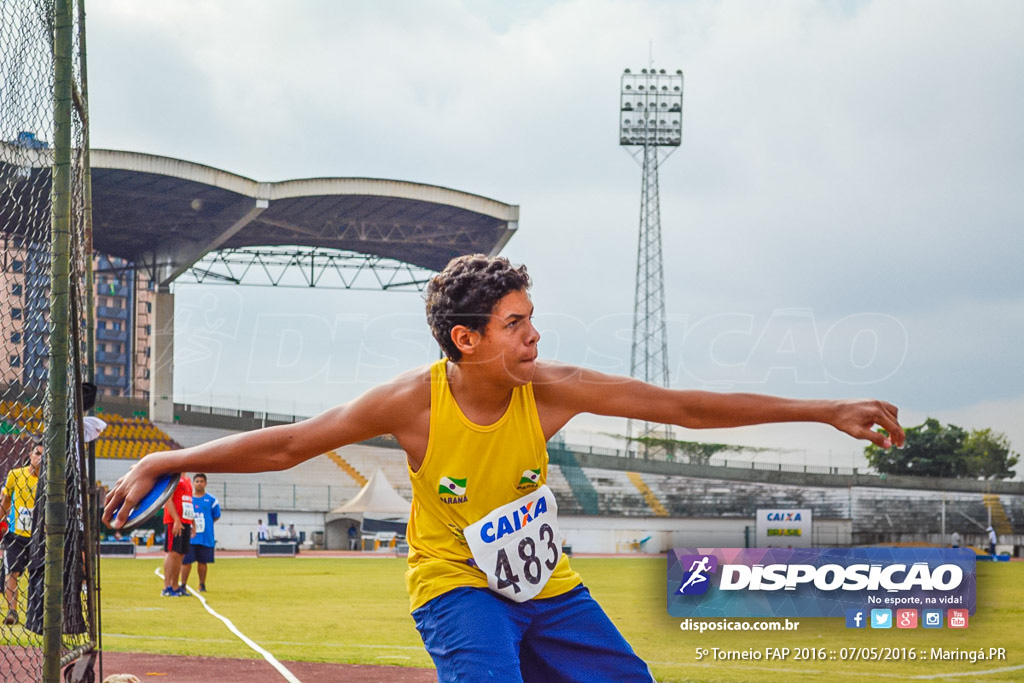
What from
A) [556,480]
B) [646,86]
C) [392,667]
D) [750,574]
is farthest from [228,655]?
[646,86]

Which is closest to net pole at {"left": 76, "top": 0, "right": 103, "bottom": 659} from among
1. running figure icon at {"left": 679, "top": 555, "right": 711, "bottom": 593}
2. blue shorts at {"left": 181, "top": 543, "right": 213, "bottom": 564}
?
running figure icon at {"left": 679, "top": 555, "right": 711, "bottom": 593}

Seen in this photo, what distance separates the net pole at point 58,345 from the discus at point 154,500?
171 centimetres

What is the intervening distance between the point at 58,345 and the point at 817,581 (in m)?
7.71

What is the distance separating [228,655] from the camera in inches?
366

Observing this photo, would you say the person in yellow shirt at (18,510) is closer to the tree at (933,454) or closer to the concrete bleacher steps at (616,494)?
the concrete bleacher steps at (616,494)

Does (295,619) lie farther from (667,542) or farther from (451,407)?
(667,542)

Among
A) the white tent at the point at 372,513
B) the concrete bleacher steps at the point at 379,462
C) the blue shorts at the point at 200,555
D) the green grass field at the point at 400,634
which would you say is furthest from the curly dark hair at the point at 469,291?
the concrete bleacher steps at the point at 379,462

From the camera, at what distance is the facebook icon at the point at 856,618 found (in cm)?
1037

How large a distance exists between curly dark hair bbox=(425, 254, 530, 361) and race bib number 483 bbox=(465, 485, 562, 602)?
542mm

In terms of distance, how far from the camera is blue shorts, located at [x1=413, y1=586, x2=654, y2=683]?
3496mm

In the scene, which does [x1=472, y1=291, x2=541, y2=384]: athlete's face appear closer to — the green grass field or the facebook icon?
the green grass field

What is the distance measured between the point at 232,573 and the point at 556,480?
25.9 meters

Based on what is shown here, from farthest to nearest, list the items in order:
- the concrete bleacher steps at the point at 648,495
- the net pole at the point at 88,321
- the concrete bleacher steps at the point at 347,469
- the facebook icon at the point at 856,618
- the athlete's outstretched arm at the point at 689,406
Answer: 1. the concrete bleacher steps at the point at 648,495
2. the concrete bleacher steps at the point at 347,469
3. the facebook icon at the point at 856,618
4. the net pole at the point at 88,321
5. the athlete's outstretched arm at the point at 689,406

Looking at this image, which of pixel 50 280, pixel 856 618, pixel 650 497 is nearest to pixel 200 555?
pixel 856 618
